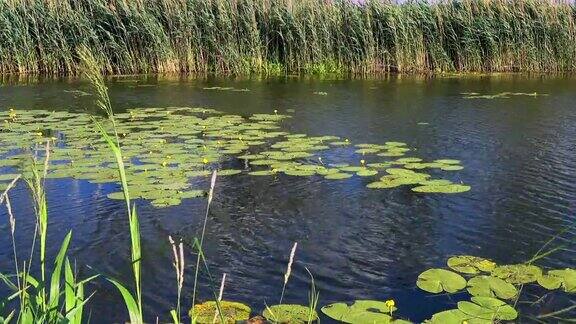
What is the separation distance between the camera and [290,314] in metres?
Answer: 2.97

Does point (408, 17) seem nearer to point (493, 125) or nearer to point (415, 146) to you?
point (493, 125)

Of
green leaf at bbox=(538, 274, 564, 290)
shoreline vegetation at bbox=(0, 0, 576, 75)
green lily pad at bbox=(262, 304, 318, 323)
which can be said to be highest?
shoreline vegetation at bbox=(0, 0, 576, 75)

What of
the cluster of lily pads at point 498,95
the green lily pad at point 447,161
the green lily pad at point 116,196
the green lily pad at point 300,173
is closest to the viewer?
the green lily pad at point 116,196

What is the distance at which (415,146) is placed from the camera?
22.5 ft

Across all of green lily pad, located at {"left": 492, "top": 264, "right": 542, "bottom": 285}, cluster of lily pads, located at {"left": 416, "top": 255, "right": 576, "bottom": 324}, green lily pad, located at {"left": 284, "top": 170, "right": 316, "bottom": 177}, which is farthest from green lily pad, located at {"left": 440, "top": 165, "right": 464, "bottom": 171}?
green lily pad, located at {"left": 492, "top": 264, "right": 542, "bottom": 285}

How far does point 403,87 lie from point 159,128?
18.3 feet

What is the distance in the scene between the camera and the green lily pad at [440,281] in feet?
10.9

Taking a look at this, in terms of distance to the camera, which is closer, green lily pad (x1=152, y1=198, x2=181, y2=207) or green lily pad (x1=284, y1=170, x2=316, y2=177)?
green lily pad (x1=152, y1=198, x2=181, y2=207)

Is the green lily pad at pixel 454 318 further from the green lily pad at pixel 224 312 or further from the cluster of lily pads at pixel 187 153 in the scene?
the cluster of lily pads at pixel 187 153

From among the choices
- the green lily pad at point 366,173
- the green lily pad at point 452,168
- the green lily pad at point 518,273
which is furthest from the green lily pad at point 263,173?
the green lily pad at point 518,273

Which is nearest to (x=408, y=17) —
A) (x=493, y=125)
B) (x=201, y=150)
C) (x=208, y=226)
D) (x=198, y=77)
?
(x=198, y=77)

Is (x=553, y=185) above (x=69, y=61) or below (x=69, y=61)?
below

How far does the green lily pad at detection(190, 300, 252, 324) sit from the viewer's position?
2961 millimetres

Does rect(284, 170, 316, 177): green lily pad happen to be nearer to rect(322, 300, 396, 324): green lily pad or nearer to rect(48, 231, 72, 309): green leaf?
rect(322, 300, 396, 324): green lily pad
